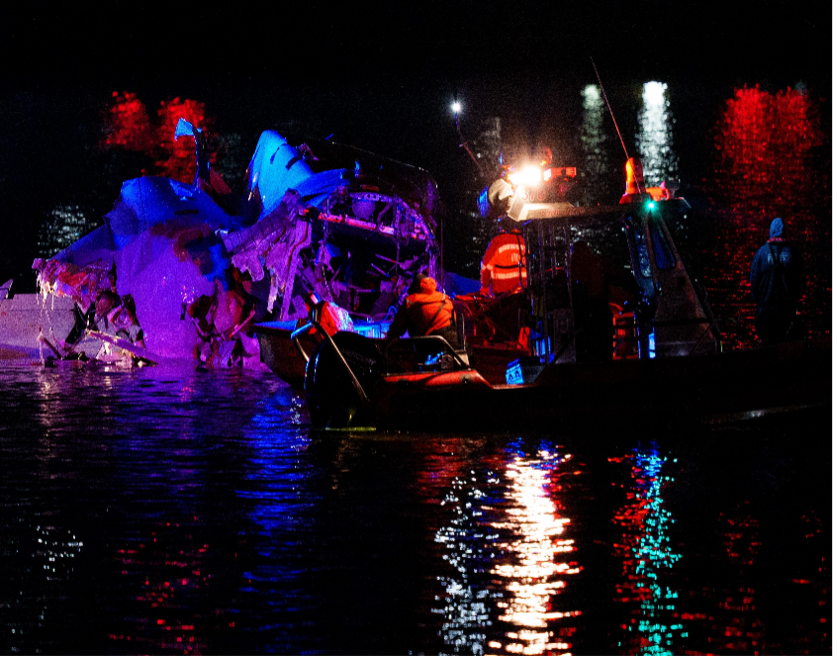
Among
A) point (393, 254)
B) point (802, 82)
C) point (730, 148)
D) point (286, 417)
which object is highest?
point (802, 82)

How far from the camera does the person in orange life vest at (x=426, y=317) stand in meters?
11.7

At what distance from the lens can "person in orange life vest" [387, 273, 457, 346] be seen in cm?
1168

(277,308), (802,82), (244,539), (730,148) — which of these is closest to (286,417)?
(244,539)

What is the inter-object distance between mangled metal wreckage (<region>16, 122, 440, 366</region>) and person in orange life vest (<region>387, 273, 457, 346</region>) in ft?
33.0

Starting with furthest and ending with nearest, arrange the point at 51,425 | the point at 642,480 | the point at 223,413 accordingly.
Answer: the point at 223,413
the point at 51,425
the point at 642,480

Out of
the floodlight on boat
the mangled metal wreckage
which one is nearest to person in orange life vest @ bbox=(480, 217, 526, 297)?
the floodlight on boat

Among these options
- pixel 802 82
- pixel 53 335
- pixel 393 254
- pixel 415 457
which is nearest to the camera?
pixel 415 457

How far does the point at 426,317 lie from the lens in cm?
1168

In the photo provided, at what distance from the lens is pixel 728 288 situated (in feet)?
106

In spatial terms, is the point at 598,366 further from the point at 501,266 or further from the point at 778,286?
the point at 501,266

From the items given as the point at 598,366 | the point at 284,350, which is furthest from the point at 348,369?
the point at 284,350

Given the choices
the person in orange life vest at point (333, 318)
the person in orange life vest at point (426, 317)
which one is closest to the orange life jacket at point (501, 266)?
the person in orange life vest at point (333, 318)

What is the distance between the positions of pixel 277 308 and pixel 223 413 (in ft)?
35.7

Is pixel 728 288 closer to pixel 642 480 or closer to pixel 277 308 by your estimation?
pixel 277 308
